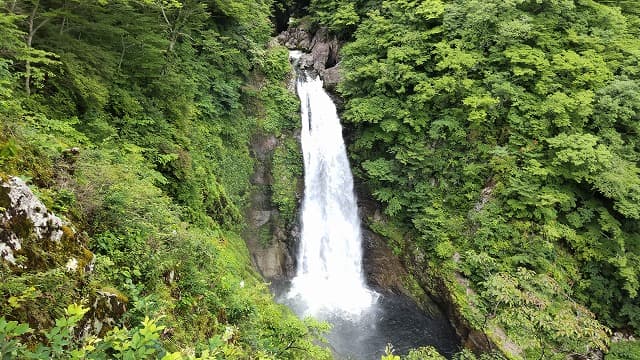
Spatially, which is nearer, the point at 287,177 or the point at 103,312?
the point at 103,312

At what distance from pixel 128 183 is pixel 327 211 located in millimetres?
11949

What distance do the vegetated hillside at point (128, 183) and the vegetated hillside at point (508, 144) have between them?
20.9ft

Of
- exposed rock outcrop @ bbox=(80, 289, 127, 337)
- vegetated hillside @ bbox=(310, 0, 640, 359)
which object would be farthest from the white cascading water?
exposed rock outcrop @ bbox=(80, 289, 127, 337)

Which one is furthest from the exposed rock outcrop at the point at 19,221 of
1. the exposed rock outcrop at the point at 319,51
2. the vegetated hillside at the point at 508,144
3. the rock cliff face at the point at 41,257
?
the exposed rock outcrop at the point at 319,51

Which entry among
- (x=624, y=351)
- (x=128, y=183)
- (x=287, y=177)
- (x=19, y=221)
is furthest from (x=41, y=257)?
(x=624, y=351)

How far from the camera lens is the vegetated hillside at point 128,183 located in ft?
9.06

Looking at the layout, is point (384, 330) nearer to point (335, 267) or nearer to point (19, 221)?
point (335, 267)

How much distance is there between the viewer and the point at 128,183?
546cm

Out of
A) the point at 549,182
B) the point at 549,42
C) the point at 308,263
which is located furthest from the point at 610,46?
the point at 308,263

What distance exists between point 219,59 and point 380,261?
1080 cm

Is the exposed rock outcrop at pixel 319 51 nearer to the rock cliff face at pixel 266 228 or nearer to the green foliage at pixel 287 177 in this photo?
the green foliage at pixel 287 177

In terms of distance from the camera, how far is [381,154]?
54.0 ft

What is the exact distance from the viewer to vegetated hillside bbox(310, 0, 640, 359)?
40.0 feet

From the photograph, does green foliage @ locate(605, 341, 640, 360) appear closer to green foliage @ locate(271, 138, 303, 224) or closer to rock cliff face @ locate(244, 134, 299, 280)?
rock cliff face @ locate(244, 134, 299, 280)
